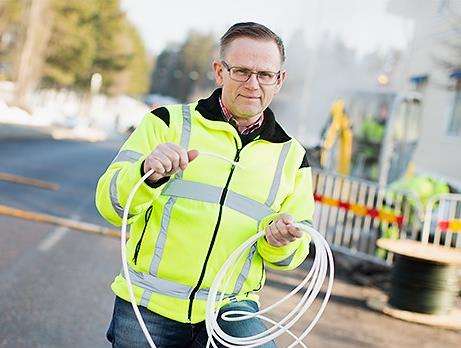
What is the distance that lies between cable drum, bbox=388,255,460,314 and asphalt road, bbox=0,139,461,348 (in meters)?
0.31

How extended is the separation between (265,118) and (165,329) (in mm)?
848

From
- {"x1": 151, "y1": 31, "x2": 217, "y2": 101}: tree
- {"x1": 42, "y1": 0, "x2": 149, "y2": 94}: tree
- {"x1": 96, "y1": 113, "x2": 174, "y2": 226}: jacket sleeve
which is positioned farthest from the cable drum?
{"x1": 151, "y1": 31, "x2": 217, "y2": 101}: tree

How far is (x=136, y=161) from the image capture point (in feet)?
8.30

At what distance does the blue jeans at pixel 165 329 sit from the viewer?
8.47ft

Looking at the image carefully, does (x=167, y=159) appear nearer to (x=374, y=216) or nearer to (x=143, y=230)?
(x=143, y=230)

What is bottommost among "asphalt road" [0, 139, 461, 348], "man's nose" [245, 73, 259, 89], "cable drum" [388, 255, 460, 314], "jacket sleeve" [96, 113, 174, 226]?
"asphalt road" [0, 139, 461, 348]

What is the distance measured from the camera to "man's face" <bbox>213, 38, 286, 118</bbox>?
8.42 ft

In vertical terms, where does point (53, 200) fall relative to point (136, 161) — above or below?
below

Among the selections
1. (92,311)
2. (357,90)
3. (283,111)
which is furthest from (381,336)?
(283,111)

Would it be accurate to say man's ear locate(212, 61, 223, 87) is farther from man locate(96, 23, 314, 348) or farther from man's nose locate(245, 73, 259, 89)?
man's nose locate(245, 73, 259, 89)

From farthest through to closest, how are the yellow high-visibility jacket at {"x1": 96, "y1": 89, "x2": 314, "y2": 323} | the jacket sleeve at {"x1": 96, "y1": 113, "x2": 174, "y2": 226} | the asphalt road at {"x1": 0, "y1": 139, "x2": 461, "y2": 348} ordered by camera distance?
the asphalt road at {"x1": 0, "y1": 139, "x2": 461, "y2": 348}
the yellow high-visibility jacket at {"x1": 96, "y1": 89, "x2": 314, "y2": 323}
the jacket sleeve at {"x1": 96, "y1": 113, "x2": 174, "y2": 226}

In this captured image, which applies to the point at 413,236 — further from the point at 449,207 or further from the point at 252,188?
the point at 252,188

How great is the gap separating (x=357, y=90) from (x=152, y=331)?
19.6 metres

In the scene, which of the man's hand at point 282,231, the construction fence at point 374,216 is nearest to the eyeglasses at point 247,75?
the man's hand at point 282,231
